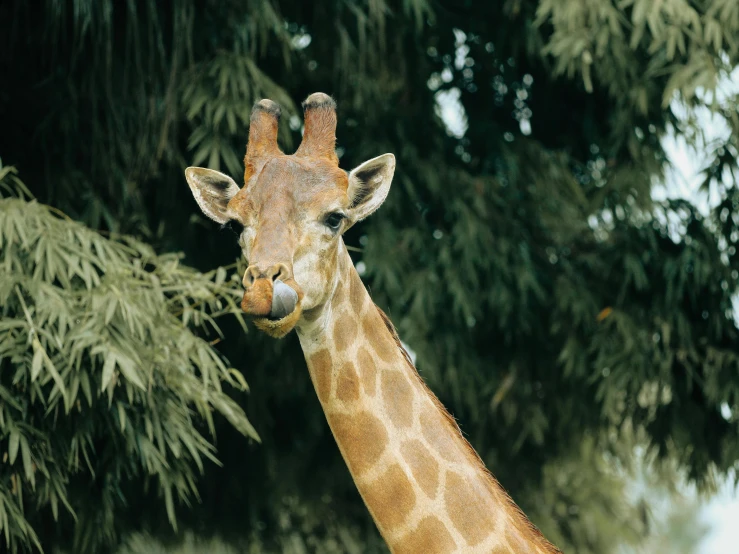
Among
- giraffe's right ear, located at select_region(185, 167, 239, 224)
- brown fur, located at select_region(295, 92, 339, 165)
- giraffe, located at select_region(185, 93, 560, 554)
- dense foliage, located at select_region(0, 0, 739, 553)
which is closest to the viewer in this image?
giraffe, located at select_region(185, 93, 560, 554)

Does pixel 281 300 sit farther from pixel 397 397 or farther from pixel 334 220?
pixel 397 397

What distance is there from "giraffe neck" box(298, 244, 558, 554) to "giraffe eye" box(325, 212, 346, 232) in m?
0.15

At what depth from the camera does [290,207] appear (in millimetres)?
3104

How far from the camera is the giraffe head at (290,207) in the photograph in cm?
287

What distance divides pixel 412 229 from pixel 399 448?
2.97m

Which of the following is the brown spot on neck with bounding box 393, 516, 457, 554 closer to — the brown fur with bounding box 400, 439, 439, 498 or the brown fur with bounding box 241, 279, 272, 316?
the brown fur with bounding box 400, 439, 439, 498

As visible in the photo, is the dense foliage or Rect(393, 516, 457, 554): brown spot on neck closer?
Rect(393, 516, 457, 554): brown spot on neck

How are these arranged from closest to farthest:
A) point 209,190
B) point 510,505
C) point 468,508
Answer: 1. point 468,508
2. point 510,505
3. point 209,190

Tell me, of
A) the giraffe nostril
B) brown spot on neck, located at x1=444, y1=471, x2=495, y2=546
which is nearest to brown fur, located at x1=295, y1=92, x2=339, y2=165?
the giraffe nostril

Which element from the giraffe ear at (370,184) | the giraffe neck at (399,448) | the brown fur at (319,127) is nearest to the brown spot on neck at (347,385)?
the giraffe neck at (399,448)

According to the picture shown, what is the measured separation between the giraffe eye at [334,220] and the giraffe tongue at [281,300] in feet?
1.16

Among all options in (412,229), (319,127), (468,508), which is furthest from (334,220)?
(412,229)

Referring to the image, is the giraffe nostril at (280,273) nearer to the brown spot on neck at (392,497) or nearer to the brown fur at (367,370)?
the brown fur at (367,370)

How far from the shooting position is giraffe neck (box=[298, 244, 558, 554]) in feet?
10.5
